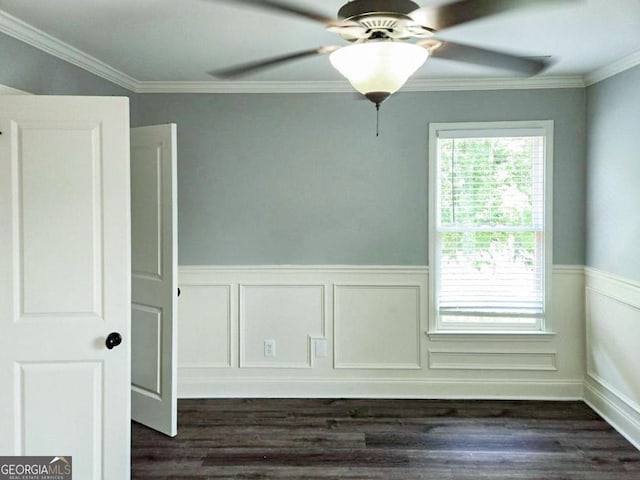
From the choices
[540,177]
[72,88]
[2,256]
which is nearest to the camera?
[2,256]

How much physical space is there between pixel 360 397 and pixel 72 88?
285 cm

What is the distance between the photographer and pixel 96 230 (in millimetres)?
2244

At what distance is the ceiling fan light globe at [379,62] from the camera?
162 centimetres

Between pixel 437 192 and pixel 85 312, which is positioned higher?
pixel 437 192

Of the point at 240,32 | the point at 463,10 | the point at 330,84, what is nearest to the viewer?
the point at 463,10

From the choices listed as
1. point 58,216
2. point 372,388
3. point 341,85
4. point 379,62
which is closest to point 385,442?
point 372,388

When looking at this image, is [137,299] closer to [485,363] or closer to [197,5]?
[197,5]

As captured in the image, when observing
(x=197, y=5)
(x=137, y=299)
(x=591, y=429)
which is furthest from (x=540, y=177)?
(x=137, y=299)

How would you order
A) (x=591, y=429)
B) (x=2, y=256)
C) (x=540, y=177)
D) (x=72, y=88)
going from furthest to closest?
(x=540, y=177) < (x=591, y=429) < (x=72, y=88) < (x=2, y=256)

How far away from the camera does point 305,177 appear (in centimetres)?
372

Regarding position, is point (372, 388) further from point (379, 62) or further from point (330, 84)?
point (379, 62)

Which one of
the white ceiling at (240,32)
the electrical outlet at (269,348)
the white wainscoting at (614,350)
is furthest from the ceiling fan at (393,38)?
the electrical outlet at (269,348)

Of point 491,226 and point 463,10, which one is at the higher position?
point 463,10

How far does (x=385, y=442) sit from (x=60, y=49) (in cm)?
297
